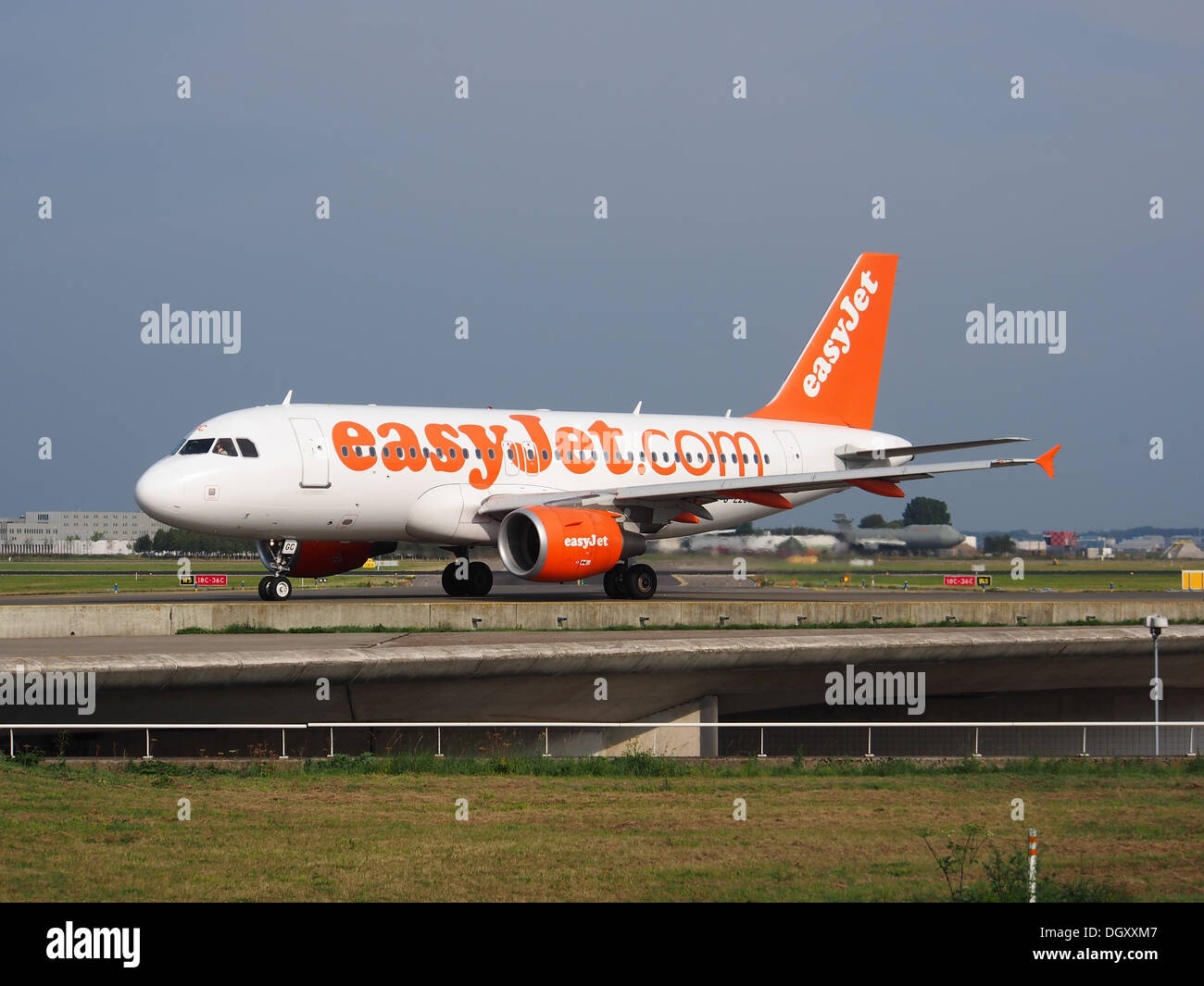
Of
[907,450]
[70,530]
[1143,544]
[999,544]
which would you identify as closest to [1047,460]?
[907,450]

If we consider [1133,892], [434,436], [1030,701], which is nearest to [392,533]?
[434,436]

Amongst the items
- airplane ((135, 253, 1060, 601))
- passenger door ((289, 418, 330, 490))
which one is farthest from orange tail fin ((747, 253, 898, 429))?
passenger door ((289, 418, 330, 490))

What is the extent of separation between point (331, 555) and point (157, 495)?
6348 mm

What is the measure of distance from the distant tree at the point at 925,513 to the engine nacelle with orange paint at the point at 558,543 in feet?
65.3

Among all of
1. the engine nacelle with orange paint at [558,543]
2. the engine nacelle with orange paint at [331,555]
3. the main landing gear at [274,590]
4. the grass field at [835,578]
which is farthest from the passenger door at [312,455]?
the grass field at [835,578]

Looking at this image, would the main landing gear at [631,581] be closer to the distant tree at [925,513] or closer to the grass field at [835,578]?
the grass field at [835,578]

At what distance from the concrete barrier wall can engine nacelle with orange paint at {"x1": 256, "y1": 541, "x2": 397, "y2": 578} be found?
586 centimetres

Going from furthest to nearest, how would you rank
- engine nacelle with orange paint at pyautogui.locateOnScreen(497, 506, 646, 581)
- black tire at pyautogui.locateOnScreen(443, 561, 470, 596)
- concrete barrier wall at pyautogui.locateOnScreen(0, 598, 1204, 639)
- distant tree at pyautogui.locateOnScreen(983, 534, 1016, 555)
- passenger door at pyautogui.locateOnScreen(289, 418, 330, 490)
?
1. distant tree at pyautogui.locateOnScreen(983, 534, 1016, 555)
2. black tire at pyautogui.locateOnScreen(443, 561, 470, 596)
3. passenger door at pyautogui.locateOnScreen(289, 418, 330, 490)
4. engine nacelle with orange paint at pyautogui.locateOnScreen(497, 506, 646, 581)
5. concrete barrier wall at pyautogui.locateOnScreen(0, 598, 1204, 639)

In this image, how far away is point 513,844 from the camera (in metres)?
11.9

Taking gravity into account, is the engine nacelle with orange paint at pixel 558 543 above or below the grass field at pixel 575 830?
above

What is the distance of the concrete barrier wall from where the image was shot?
2453 cm

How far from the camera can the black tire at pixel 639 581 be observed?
107 ft

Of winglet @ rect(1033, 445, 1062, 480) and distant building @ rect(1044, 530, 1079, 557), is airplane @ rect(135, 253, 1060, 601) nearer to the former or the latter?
winglet @ rect(1033, 445, 1062, 480)
